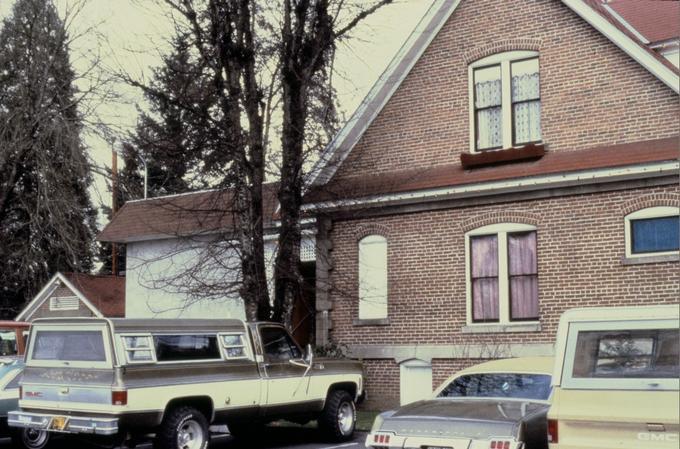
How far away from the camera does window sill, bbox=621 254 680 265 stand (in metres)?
16.9

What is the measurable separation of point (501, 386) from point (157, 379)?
446 centimetres

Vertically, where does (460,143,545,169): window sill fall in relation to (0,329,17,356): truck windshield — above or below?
above

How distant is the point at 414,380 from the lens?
19984 millimetres

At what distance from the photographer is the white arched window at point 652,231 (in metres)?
17.0

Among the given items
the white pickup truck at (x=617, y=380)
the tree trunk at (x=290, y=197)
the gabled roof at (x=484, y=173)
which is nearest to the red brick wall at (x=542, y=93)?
the gabled roof at (x=484, y=173)

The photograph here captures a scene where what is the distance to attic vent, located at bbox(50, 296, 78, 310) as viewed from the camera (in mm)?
36000

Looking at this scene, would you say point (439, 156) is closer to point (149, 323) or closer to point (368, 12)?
point (368, 12)

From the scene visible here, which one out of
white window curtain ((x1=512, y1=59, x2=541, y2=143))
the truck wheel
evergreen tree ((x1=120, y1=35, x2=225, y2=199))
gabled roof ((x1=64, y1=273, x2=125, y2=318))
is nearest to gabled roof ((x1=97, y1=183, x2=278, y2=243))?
gabled roof ((x1=64, y1=273, x2=125, y2=318))

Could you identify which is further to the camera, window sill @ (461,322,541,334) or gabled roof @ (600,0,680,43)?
gabled roof @ (600,0,680,43)

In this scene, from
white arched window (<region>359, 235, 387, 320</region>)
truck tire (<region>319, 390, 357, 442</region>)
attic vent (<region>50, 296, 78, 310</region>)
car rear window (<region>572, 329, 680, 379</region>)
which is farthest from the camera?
attic vent (<region>50, 296, 78, 310</region>)

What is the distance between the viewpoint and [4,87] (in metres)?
28.9

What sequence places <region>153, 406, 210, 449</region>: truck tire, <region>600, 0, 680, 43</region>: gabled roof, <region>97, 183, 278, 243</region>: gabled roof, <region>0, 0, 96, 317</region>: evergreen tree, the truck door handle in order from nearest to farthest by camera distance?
1. the truck door handle
2. <region>153, 406, 210, 449</region>: truck tire
3. <region>600, 0, 680, 43</region>: gabled roof
4. <region>0, 0, 96, 317</region>: evergreen tree
5. <region>97, 183, 278, 243</region>: gabled roof

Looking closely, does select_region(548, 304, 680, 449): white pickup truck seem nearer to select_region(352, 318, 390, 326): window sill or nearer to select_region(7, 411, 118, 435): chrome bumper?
select_region(7, 411, 118, 435): chrome bumper

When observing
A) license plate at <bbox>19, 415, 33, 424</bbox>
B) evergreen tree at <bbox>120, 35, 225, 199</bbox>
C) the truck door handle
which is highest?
evergreen tree at <bbox>120, 35, 225, 199</bbox>
